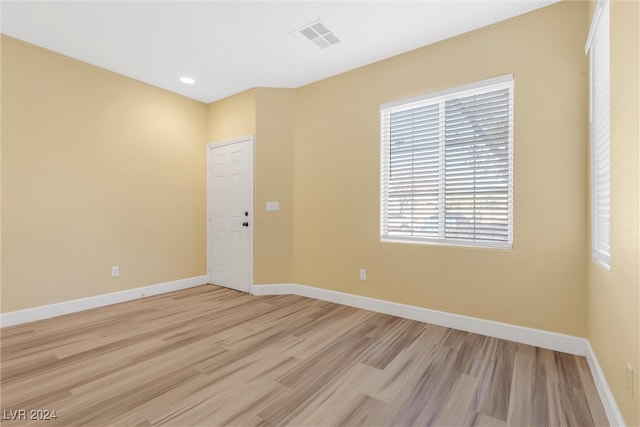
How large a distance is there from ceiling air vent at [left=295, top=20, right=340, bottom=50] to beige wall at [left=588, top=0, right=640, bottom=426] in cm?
210

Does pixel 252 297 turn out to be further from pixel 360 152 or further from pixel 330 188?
pixel 360 152

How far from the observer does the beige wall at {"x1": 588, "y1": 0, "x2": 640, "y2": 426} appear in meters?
1.25

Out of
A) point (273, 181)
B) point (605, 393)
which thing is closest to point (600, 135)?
point (605, 393)

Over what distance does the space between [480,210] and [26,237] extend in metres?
4.71

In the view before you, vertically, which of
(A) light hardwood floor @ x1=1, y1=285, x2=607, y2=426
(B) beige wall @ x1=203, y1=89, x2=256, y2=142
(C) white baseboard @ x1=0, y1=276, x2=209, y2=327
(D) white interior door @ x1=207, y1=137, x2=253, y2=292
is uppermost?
(B) beige wall @ x1=203, y1=89, x2=256, y2=142

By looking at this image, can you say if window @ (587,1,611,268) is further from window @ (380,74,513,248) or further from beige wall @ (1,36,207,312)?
beige wall @ (1,36,207,312)

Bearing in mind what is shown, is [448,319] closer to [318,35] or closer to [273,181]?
[273,181]

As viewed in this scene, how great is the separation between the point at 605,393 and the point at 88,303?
4857 mm

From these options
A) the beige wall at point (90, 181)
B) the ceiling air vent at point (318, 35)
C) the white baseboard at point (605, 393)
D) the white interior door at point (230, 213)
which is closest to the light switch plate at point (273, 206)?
the white interior door at point (230, 213)

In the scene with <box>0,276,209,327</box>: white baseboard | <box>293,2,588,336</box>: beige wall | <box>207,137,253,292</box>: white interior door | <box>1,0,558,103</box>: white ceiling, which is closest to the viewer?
<box>293,2,588,336</box>: beige wall

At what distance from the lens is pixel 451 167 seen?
9.48 feet

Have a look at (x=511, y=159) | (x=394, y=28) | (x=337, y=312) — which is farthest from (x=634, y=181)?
(x=337, y=312)

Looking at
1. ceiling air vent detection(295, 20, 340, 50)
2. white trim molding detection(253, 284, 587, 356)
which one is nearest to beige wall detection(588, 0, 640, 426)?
white trim molding detection(253, 284, 587, 356)

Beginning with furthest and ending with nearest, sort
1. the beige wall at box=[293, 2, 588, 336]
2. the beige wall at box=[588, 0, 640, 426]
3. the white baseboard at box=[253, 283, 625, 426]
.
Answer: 1. the beige wall at box=[293, 2, 588, 336]
2. the white baseboard at box=[253, 283, 625, 426]
3. the beige wall at box=[588, 0, 640, 426]
